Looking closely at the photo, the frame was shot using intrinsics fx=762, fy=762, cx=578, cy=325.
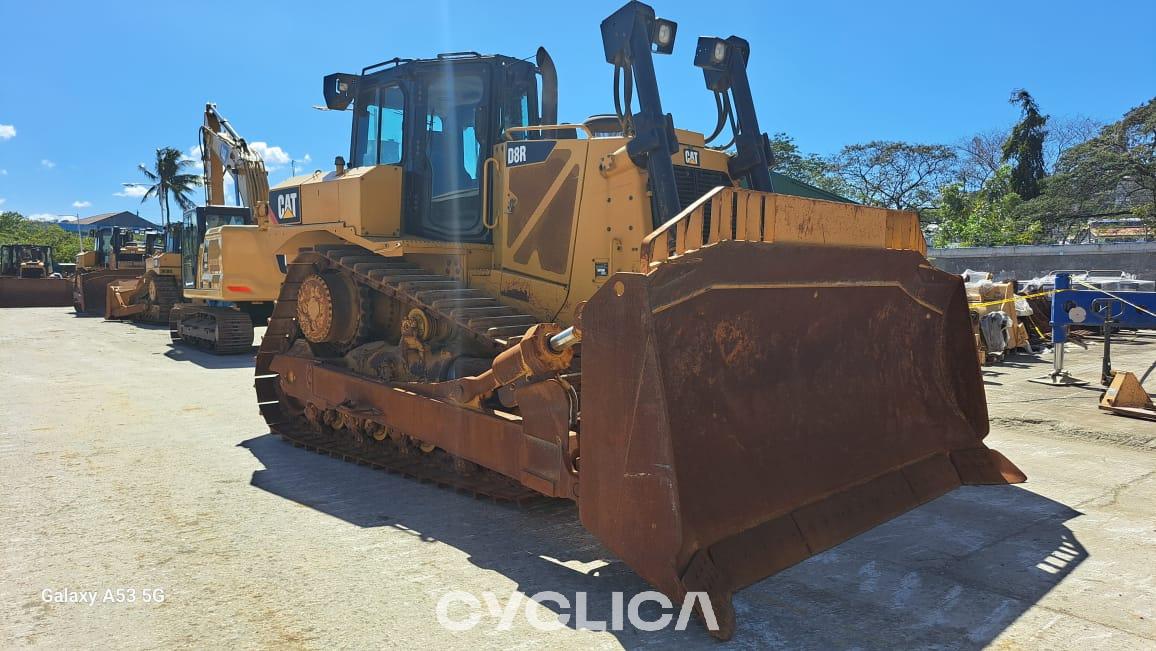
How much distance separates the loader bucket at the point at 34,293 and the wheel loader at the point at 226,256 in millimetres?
16183

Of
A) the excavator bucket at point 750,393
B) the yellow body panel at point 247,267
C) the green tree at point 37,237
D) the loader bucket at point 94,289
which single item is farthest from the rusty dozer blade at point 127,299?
the green tree at point 37,237

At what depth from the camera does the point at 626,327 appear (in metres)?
3.37

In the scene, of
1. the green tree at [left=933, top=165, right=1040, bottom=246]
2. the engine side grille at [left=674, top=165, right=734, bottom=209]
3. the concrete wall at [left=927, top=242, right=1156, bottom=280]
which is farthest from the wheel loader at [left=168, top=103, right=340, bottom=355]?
the green tree at [left=933, top=165, right=1040, bottom=246]

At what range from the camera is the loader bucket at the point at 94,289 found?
82.1 ft

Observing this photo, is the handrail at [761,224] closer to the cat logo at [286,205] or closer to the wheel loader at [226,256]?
the cat logo at [286,205]

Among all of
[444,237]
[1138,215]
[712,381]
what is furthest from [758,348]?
[1138,215]

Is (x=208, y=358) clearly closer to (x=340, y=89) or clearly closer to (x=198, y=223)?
(x=198, y=223)

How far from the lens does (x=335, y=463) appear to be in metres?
6.21

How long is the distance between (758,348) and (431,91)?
391cm

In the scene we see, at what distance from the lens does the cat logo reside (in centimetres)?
701

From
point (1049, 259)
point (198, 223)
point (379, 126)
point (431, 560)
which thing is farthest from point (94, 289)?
point (1049, 259)

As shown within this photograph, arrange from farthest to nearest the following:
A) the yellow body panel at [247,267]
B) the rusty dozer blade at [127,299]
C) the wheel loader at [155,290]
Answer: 1. the rusty dozer blade at [127,299]
2. the wheel loader at [155,290]
3. the yellow body panel at [247,267]

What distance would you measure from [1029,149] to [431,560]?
144 feet

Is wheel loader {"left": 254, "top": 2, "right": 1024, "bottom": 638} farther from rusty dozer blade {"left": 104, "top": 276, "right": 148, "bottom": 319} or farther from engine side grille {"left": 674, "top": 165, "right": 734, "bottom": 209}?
rusty dozer blade {"left": 104, "top": 276, "right": 148, "bottom": 319}
